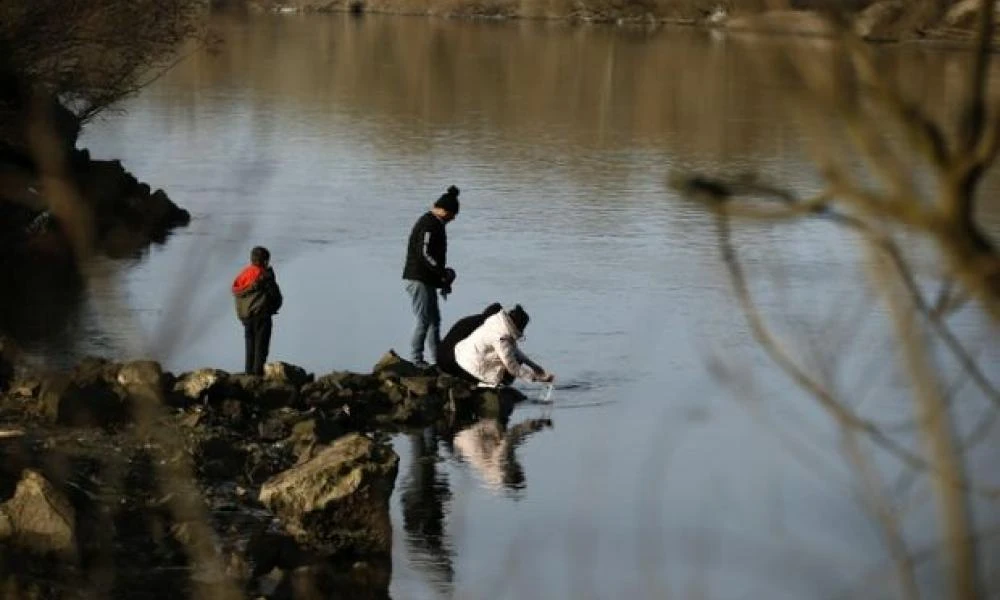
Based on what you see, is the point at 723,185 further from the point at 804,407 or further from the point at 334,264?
the point at 334,264

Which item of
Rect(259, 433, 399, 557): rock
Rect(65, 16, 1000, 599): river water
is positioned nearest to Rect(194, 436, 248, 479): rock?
Rect(259, 433, 399, 557): rock

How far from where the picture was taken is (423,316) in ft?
57.5

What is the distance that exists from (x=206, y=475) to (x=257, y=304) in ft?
9.09

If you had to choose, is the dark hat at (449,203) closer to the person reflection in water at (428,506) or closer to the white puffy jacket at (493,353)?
the white puffy jacket at (493,353)

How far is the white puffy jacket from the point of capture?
1634 centimetres

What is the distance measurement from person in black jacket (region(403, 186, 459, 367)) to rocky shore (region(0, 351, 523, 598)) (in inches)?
19.1

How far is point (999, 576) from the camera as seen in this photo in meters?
4.39

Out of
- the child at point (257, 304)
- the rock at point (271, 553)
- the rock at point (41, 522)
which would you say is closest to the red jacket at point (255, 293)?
the child at point (257, 304)

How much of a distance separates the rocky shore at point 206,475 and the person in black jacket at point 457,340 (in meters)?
0.16

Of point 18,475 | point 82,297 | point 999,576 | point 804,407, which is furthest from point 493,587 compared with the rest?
point 82,297

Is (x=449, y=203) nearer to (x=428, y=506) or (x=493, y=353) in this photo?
(x=493, y=353)

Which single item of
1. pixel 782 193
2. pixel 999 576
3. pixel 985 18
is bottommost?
pixel 999 576

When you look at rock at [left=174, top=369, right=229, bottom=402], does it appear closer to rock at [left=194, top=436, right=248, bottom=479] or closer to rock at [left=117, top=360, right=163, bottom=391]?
rock at [left=117, top=360, right=163, bottom=391]

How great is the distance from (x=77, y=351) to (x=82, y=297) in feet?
12.6
